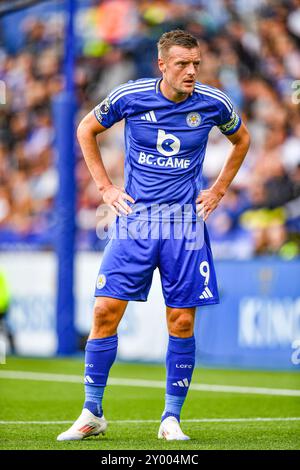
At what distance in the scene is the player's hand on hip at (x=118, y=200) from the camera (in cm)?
629

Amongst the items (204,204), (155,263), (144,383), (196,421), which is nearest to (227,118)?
(204,204)

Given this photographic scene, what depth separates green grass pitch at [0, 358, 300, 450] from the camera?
609 cm

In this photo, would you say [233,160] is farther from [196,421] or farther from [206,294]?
[196,421]

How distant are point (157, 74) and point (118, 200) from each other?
11.5 m

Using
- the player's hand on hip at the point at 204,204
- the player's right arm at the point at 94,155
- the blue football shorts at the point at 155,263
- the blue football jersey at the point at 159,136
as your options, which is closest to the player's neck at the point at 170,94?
the blue football jersey at the point at 159,136

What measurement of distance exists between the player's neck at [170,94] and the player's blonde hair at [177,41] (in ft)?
0.56

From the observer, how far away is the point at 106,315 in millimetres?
6219

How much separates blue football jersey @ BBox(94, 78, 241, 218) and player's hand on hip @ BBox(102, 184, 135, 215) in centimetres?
6

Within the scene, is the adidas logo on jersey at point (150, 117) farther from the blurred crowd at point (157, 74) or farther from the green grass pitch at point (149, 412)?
the blurred crowd at point (157, 74)

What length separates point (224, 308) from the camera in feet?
44.7

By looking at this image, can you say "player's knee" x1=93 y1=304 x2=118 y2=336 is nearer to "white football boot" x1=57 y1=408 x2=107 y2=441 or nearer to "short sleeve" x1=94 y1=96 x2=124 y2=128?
"white football boot" x1=57 y1=408 x2=107 y2=441

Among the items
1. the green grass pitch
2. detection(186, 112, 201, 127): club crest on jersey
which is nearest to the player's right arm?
detection(186, 112, 201, 127): club crest on jersey
